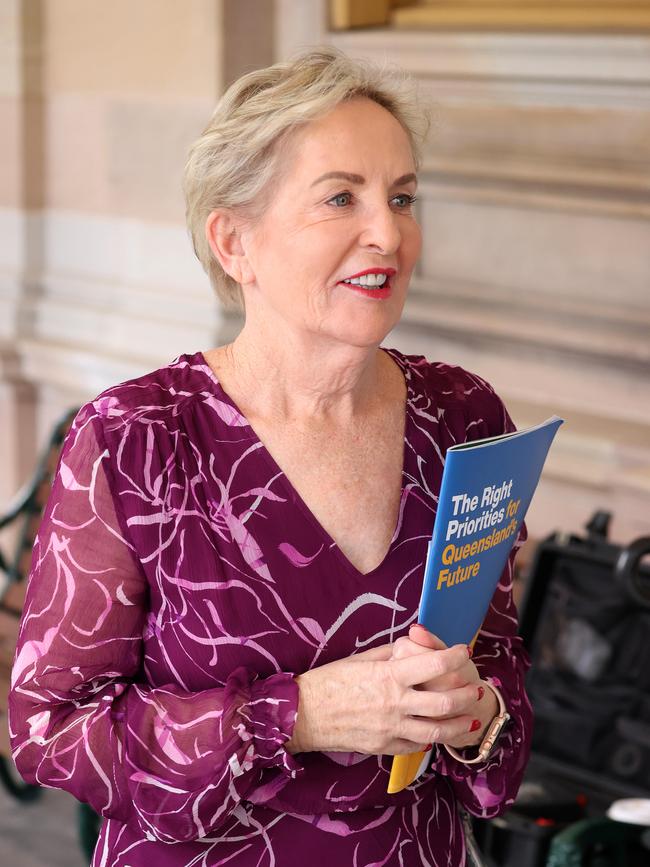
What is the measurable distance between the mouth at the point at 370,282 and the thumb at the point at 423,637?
1.47 ft

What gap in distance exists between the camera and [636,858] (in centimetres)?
263

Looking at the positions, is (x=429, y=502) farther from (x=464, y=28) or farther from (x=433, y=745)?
(x=464, y=28)

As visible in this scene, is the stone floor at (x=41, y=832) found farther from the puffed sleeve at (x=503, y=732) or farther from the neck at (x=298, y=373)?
the neck at (x=298, y=373)

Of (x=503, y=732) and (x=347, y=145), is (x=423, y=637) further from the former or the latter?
(x=347, y=145)

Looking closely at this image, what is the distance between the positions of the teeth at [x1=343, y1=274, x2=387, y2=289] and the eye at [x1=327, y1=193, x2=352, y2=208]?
3.9 inches

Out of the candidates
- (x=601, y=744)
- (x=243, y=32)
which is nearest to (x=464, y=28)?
(x=243, y=32)

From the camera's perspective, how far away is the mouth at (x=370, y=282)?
1718 millimetres

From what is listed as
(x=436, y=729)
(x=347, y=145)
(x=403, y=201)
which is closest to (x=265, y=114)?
(x=347, y=145)

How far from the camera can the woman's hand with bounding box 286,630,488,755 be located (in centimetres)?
160

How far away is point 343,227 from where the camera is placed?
1.71m

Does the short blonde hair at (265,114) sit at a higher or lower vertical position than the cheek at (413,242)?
higher

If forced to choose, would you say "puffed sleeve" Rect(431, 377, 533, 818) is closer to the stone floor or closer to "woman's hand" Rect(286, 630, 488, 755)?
"woman's hand" Rect(286, 630, 488, 755)

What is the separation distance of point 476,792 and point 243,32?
3171 millimetres

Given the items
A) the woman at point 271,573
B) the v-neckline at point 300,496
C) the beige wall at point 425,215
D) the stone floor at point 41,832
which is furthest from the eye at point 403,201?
the stone floor at point 41,832
